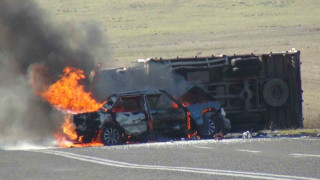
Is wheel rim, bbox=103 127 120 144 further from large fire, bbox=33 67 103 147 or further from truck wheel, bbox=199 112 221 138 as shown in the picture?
truck wheel, bbox=199 112 221 138

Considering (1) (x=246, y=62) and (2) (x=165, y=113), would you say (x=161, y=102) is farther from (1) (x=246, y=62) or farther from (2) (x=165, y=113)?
(1) (x=246, y=62)

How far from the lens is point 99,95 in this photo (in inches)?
1016

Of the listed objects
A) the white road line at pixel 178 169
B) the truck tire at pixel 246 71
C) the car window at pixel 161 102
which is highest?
the truck tire at pixel 246 71

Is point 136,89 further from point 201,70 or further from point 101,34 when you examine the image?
point 101,34

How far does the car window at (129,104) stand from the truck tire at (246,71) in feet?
16.4

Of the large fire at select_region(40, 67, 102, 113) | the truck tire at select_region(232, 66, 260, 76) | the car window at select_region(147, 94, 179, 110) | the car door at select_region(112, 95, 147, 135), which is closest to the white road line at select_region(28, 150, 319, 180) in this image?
the car door at select_region(112, 95, 147, 135)

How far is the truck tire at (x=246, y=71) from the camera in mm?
27797

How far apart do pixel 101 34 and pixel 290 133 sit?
9154mm

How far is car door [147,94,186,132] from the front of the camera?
935 inches

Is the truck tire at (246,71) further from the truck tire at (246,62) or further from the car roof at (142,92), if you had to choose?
the car roof at (142,92)

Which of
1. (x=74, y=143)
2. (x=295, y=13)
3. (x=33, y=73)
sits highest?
(x=295, y=13)

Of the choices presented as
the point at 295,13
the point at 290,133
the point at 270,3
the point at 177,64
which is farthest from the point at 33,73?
the point at 270,3

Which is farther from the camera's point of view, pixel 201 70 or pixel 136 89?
pixel 201 70

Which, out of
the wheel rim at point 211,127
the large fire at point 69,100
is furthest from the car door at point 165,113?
the large fire at point 69,100
